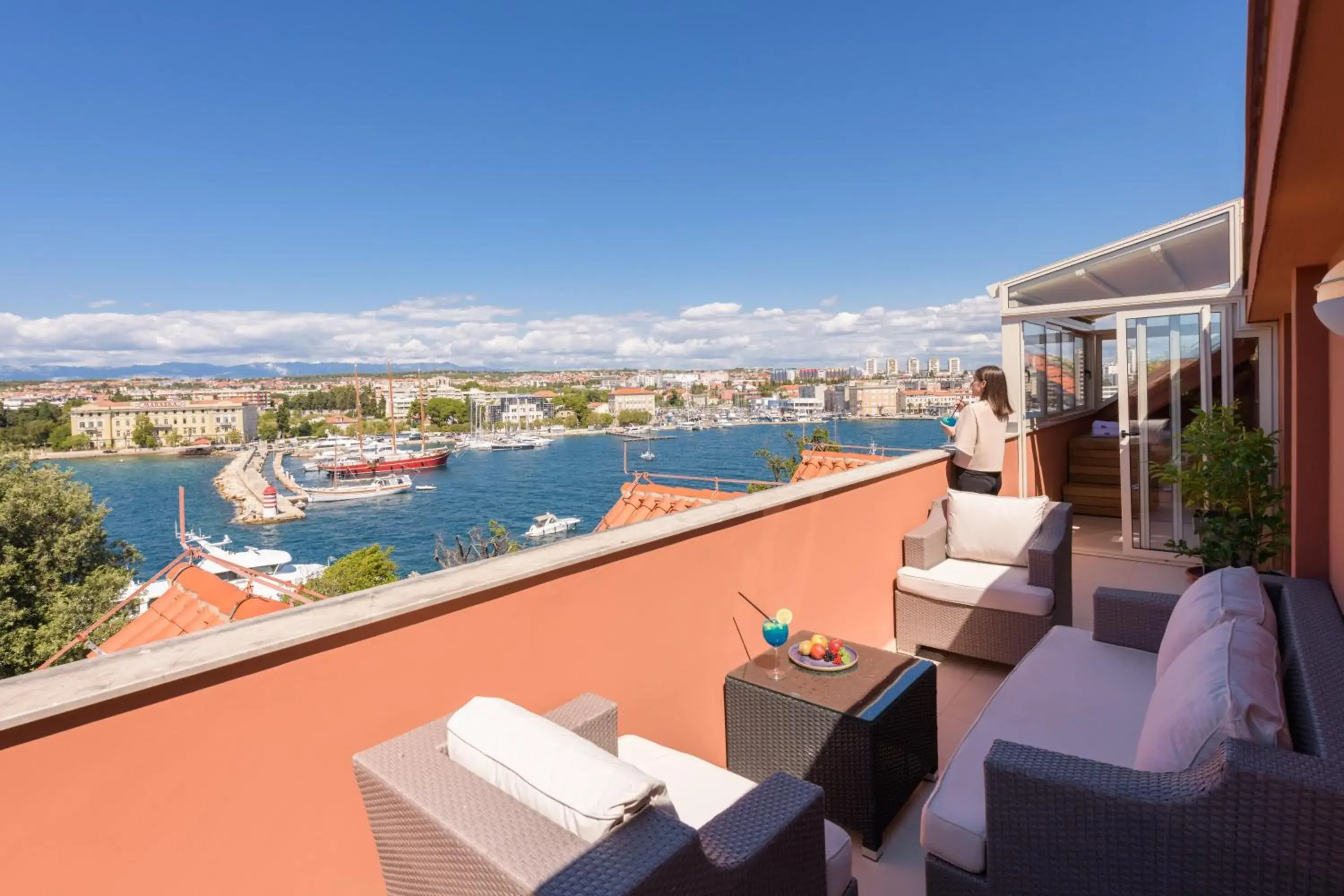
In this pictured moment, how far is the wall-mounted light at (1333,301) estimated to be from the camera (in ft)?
4.78

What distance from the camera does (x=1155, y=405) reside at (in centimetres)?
515

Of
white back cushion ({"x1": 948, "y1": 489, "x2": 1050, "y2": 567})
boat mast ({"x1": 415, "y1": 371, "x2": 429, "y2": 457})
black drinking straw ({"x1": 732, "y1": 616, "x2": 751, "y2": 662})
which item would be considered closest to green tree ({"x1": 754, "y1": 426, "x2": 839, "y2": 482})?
white back cushion ({"x1": 948, "y1": 489, "x2": 1050, "y2": 567})

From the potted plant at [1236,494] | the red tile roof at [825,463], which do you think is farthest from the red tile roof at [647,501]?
the potted plant at [1236,494]

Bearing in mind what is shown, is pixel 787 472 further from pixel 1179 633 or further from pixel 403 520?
pixel 403 520

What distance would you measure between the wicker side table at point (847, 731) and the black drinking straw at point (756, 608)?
26 centimetres

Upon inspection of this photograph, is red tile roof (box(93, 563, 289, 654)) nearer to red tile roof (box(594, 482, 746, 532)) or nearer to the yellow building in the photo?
red tile roof (box(594, 482, 746, 532))

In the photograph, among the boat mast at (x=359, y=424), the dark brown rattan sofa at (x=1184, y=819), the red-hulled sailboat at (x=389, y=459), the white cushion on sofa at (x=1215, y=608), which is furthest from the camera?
the boat mast at (x=359, y=424)

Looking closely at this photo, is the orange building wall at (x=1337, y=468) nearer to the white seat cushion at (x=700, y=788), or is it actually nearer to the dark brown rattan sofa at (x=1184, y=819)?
the dark brown rattan sofa at (x=1184, y=819)

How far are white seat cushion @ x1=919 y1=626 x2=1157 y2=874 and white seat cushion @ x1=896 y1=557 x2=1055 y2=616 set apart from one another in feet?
1.53

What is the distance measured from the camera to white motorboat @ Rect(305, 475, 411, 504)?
36.7 metres

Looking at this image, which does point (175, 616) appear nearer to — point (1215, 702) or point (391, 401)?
point (1215, 702)

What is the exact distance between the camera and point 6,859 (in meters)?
1.01

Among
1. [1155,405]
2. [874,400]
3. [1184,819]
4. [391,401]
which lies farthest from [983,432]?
[391,401]

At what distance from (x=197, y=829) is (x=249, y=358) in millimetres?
100215
